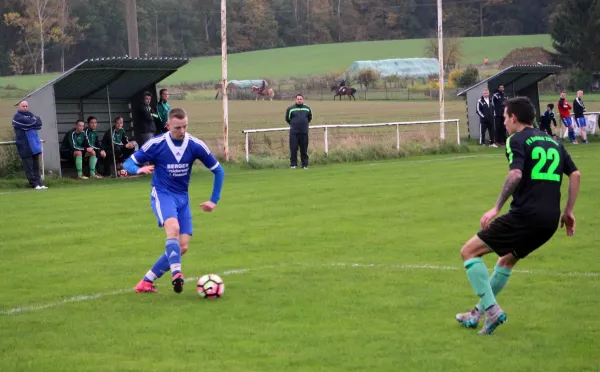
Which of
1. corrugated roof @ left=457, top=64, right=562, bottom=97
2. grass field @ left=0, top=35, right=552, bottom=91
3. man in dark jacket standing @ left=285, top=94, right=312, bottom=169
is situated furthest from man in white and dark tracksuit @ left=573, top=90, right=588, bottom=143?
grass field @ left=0, top=35, right=552, bottom=91

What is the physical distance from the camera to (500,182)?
806 inches

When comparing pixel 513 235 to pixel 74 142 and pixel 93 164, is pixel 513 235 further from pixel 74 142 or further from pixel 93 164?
pixel 93 164

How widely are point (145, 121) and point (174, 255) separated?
16771 mm

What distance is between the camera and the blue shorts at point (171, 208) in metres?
9.91

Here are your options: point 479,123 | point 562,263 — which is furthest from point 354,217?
point 479,123

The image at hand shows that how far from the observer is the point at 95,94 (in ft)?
86.4

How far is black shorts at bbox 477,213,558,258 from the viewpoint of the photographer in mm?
7738

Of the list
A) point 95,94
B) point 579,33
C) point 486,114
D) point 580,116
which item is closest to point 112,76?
point 95,94

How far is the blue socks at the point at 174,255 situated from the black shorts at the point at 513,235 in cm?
326

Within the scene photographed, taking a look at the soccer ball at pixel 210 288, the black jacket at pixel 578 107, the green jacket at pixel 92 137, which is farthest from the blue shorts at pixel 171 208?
the black jacket at pixel 578 107

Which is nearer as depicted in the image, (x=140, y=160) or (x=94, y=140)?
(x=140, y=160)

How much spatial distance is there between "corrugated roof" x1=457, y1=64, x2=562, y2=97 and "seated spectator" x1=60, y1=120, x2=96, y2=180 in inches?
614

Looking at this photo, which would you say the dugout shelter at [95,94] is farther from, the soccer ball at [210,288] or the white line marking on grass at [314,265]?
the soccer ball at [210,288]

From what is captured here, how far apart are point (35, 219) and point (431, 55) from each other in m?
92.8
